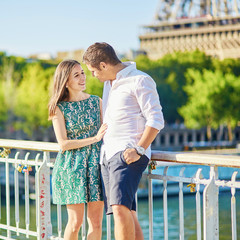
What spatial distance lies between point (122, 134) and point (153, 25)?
2510 inches

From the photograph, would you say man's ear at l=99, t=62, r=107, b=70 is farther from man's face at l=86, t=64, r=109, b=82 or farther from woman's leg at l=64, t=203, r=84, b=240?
woman's leg at l=64, t=203, r=84, b=240

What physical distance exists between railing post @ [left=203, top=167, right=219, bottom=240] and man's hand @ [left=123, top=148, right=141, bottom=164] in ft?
1.51

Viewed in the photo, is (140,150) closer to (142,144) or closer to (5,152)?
(142,144)

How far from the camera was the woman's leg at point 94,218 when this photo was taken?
3.05 meters

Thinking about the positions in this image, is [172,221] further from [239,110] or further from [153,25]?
[153,25]

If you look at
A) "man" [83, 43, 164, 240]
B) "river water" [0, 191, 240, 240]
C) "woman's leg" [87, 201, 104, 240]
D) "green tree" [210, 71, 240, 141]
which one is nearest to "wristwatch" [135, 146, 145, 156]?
"man" [83, 43, 164, 240]

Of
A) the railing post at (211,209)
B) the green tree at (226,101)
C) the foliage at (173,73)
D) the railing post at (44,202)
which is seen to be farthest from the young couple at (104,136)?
the foliage at (173,73)

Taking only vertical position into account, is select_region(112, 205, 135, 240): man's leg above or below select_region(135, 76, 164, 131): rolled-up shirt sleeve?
below

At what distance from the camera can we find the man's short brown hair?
8.96 ft

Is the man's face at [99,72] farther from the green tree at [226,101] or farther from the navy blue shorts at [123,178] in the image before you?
the green tree at [226,101]

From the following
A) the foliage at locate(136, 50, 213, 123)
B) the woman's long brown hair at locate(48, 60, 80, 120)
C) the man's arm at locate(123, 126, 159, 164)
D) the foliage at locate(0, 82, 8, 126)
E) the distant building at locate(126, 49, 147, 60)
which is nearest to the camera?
the man's arm at locate(123, 126, 159, 164)

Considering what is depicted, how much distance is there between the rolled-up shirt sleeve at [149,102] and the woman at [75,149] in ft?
1.27

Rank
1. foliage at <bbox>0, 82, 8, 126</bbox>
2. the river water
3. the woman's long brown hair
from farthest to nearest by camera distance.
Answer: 1. foliage at <bbox>0, 82, 8, 126</bbox>
2. the river water
3. the woman's long brown hair

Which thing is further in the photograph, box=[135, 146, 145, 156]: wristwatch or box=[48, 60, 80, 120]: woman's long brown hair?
box=[48, 60, 80, 120]: woman's long brown hair
